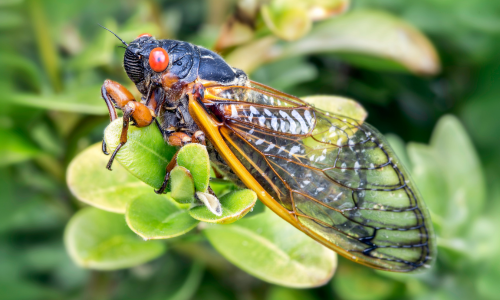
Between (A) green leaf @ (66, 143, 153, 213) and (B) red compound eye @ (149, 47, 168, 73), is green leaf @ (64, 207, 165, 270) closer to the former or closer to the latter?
(A) green leaf @ (66, 143, 153, 213)

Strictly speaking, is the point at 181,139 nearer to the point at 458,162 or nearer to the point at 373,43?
the point at 373,43

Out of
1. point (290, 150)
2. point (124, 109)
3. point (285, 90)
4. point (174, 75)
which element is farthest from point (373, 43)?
point (124, 109)

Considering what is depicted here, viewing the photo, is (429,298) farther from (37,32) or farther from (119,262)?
(37,32)

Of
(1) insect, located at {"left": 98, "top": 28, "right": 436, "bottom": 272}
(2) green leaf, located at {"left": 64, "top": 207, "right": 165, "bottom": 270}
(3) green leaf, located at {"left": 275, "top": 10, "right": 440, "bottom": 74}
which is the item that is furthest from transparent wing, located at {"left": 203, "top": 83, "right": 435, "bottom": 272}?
(3) green leaf, located at {"left": 275, "top": 10, "right": 440, "bottom": 74}

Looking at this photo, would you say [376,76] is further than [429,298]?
Yes

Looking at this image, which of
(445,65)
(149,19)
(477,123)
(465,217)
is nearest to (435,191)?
(465,217)

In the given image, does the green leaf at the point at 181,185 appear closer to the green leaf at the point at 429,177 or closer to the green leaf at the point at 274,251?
the green leaf at the point at 274,251

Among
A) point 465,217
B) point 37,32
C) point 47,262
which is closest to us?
point 465,217

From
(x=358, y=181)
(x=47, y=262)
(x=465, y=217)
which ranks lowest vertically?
(x=47, y=262)
